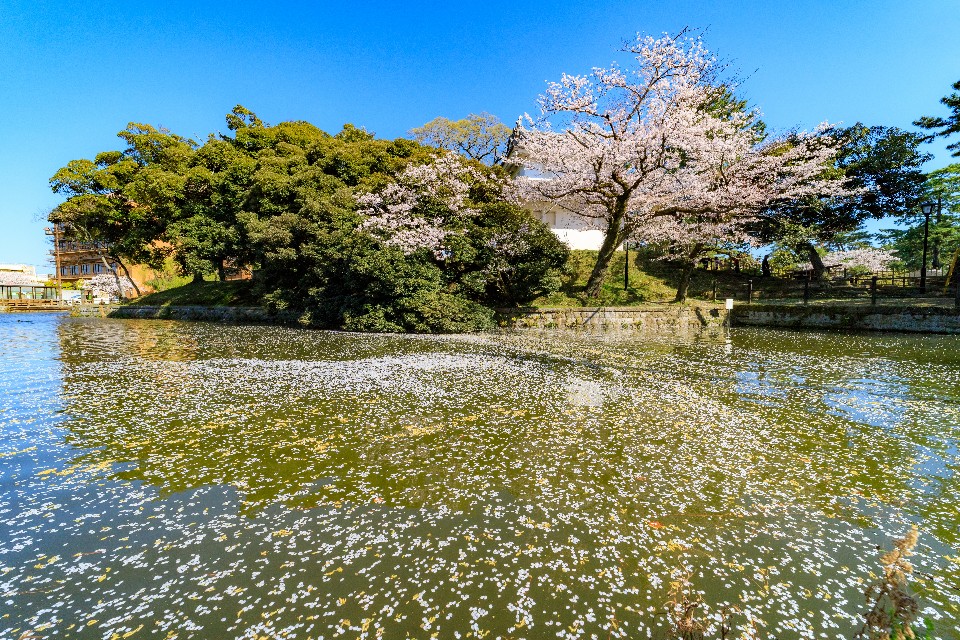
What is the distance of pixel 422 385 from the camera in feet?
23.7

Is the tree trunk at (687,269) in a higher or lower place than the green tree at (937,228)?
lower

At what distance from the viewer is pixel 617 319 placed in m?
18.0

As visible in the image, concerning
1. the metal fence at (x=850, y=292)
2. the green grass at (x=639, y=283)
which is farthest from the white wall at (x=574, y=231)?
the metal fence at (x=850, y=292)

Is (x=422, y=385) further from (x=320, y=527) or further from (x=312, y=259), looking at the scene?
(x=312, y=259)

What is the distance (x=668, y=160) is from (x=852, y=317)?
957cm

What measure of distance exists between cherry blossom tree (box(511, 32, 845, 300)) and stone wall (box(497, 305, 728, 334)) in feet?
6.14

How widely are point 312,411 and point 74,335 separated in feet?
49.9

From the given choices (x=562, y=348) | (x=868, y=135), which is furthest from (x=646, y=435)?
(x=868, y=135)

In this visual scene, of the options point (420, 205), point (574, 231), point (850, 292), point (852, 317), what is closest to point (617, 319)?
point (852, 317)

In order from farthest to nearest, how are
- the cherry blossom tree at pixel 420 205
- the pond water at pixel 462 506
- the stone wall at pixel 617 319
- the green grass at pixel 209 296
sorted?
the green grass at pixel 209 296
the stone wall at pixel 617 319
the cherry blossom tree at pixel 420 205
the pond water at pixel 462 506

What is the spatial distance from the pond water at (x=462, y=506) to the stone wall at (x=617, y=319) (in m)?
10.1

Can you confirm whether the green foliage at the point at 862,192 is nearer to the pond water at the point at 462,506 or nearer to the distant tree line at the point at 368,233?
the distant tree line at the point at 368,233

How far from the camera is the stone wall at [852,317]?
15.1m

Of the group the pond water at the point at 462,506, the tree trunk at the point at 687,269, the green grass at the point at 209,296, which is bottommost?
the pond water at the point at 462,506
